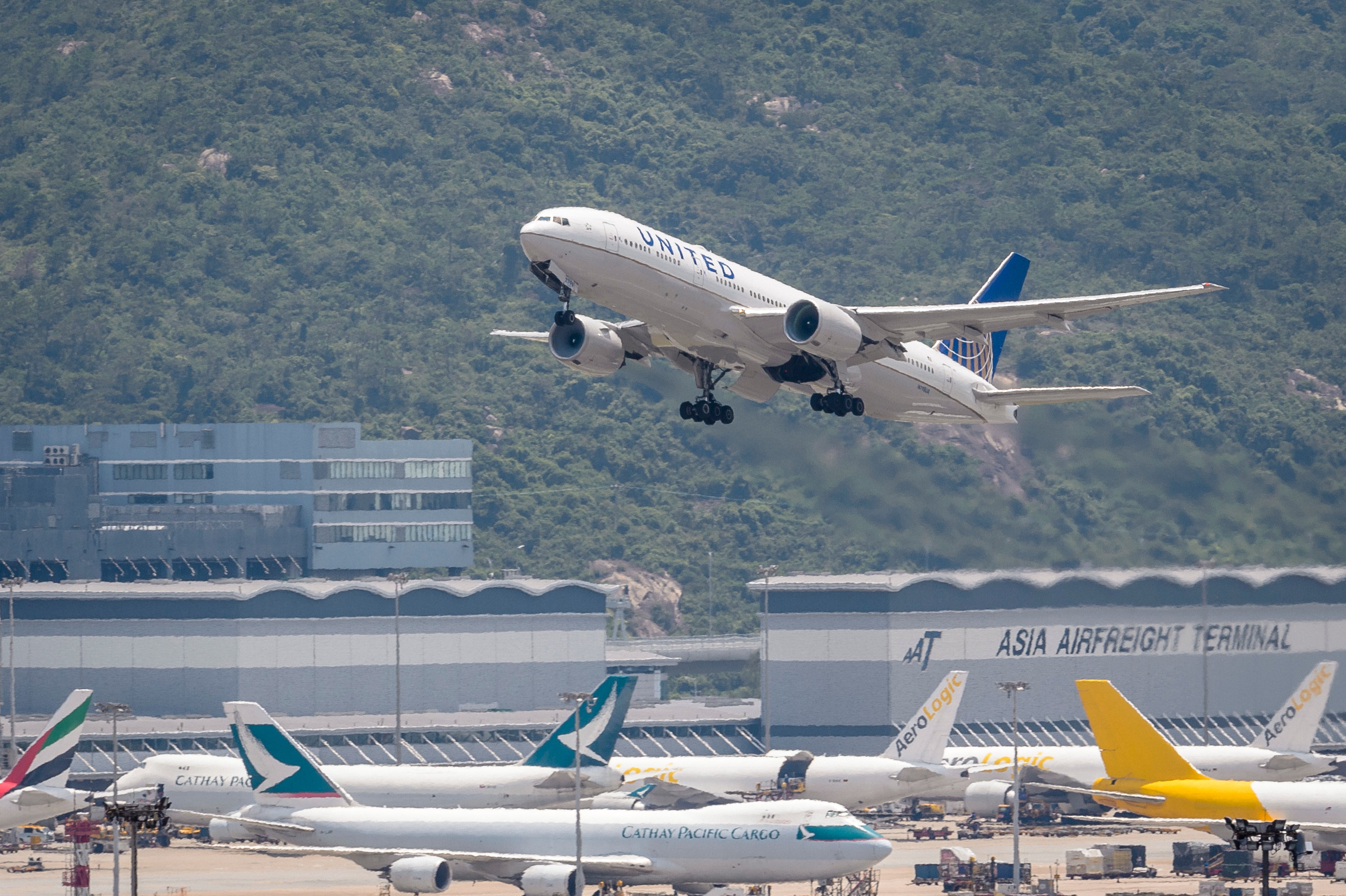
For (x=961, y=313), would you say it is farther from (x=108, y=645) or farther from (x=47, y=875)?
(x=108, y=645)

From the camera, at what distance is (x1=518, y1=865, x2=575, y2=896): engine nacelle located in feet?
232

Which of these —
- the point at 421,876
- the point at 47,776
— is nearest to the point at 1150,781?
the point at 421,876

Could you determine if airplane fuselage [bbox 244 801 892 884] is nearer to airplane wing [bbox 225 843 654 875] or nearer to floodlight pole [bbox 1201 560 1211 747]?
airplane wing [bbox 225 843 654 875]

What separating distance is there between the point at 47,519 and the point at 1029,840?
100400 millimetres

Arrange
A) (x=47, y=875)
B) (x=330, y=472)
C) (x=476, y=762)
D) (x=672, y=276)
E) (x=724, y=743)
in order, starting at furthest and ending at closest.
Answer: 1. (x=330, y=472)
2. (x=724, y=743)
3. (x=476, y=762)
4. (x=47, y=875)
5. (x=672, y=276)

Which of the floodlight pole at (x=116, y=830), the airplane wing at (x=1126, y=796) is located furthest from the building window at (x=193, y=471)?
the airplane wing at (x=1126, y=796)

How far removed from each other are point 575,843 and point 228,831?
48.5 ft

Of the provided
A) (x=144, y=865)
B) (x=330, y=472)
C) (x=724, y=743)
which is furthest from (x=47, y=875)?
(x=330, y=472)

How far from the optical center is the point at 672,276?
2512 inches

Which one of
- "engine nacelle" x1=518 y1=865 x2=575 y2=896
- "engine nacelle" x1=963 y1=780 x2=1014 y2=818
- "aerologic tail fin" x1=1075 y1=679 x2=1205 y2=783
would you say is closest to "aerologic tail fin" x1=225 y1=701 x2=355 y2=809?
"engine nacelle" x1=518 y1=865 x2=575 y2=896

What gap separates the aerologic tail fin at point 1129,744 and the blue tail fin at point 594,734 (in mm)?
21520

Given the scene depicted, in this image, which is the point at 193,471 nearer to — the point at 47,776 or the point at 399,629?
the point at 399,629

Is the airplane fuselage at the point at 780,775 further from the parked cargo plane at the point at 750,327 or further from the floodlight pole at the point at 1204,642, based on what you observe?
the floodlight pole at the point at 1204,642

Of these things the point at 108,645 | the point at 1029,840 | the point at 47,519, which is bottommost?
the point at 1029,840
